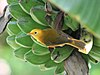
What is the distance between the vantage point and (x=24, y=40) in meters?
0.97

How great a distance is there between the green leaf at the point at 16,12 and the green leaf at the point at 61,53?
0.17 m

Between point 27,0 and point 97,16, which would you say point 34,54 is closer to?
point 27,0

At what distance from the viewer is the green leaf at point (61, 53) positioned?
91 centimetres

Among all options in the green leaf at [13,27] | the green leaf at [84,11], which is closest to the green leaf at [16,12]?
the green leaf at [13,27]

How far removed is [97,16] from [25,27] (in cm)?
47

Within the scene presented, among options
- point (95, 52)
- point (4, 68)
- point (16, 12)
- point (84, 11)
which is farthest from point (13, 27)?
point (4, 68)

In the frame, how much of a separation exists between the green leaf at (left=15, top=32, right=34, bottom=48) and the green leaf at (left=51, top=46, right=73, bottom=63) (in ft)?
0.34

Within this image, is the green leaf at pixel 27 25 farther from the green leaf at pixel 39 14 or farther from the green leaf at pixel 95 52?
the green leaf at pixel 95 52

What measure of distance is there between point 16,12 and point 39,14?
0.33ft

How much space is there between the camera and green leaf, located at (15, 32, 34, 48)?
37.8 inches

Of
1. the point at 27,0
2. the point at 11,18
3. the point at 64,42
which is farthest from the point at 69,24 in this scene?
the point at 11,18

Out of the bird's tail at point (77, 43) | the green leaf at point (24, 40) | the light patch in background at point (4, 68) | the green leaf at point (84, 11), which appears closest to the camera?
the green leaf at point (84, 11)

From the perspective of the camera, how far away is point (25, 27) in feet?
3.06

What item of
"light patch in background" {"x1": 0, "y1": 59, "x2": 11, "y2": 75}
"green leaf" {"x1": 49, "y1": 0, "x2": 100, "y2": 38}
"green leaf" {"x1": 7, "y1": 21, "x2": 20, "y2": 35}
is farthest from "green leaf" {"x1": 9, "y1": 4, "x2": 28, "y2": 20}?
"light patch in background" {"x1": 0, "y1": 59, "x2": 11, "y2": 75}
